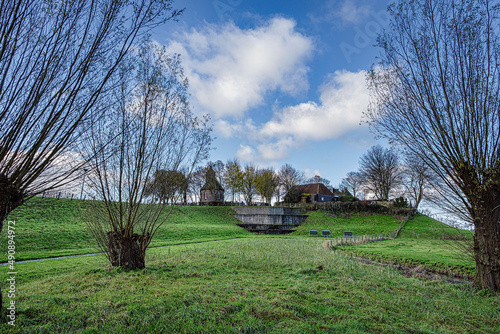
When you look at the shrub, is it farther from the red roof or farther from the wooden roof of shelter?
the wooden roof of shelter

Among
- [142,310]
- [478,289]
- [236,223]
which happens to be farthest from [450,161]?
[236,223]

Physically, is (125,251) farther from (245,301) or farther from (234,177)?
(234,177)

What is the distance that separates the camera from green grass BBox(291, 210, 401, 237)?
32.5 meters

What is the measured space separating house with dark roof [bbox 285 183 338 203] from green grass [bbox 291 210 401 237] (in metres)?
13.2

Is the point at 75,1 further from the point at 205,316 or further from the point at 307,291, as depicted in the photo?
the point at 307,291

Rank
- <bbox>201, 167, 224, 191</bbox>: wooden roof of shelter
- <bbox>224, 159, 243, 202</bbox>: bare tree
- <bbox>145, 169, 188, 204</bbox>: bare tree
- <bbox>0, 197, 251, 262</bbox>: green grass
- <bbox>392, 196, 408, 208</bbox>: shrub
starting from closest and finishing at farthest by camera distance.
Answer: <bbox>145, 169, 188, 204</bbox>: bare tree → <bbox>0, 197, 251, 262</bbox>: green grass → <bbox>201, 167, 224, 191</bbox>: wooden roof of shelter → <bbox>392, 196, 408, 208</bbox>: shrub → <bbox>224, 159, 243, 202</bbox>: bare tree

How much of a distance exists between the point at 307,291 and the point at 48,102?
6555mm

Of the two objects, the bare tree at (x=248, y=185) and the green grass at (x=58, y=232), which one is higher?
the bare tree at (x=248, y=185)

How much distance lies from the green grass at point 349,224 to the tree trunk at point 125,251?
86.6ft

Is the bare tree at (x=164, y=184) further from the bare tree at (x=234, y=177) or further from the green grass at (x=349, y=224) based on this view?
the bare tree at (x=234, y=177)

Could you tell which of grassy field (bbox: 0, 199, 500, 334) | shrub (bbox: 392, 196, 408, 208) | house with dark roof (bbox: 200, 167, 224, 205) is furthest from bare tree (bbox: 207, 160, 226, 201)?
grassy field (bbox: 0, 199, 500, 334)

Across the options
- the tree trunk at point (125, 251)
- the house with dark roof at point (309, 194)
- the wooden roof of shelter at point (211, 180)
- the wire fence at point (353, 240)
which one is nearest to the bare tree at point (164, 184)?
the tree trunk at point (125, 251)

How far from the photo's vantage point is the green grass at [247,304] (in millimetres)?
4328

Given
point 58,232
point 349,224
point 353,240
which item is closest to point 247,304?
point 353,240
